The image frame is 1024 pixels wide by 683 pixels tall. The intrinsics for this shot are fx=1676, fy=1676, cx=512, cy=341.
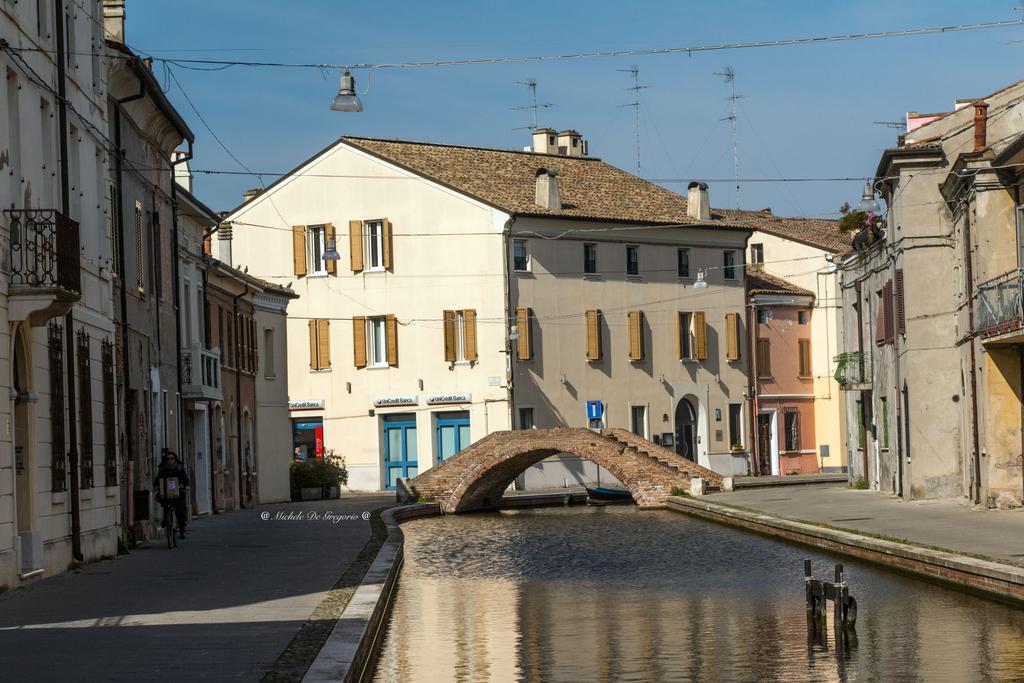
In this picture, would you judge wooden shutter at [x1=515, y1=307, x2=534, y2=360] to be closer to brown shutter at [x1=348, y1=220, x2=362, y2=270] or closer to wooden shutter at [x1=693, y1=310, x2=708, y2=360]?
brown shutter at [x1=348, y1=220, x2=362, y2=270]

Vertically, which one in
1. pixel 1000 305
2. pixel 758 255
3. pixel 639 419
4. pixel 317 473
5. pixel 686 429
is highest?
pixel 758 255

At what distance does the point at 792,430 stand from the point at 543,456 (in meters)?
20.8

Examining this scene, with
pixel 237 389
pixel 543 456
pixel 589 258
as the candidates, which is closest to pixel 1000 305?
pixel 543 456

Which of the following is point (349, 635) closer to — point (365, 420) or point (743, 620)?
point (743, 620)

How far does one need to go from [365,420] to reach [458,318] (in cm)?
485

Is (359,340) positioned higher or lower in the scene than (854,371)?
higher

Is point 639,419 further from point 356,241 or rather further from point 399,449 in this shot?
point 356,241

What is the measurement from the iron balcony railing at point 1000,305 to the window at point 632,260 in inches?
1206

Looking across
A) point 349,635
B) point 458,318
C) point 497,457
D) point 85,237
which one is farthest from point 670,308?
point 349,635

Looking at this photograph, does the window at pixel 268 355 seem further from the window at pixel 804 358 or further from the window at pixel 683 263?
the window at pixel 804 358

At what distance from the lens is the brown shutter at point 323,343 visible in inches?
2334

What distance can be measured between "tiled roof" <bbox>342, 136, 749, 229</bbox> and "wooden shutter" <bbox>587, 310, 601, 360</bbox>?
11.8ft

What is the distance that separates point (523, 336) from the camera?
57.7 meters

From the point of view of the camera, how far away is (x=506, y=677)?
13.2 m
